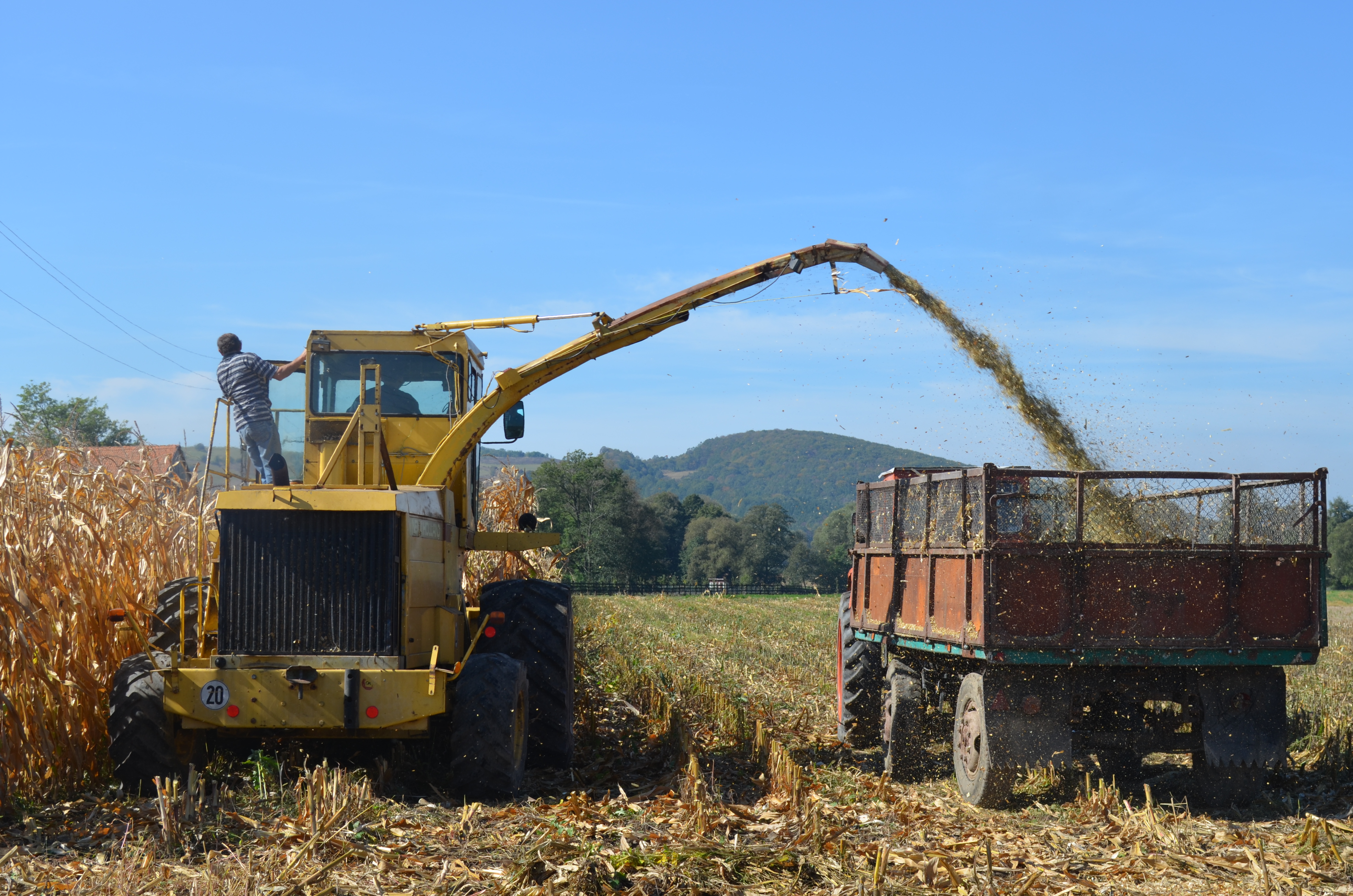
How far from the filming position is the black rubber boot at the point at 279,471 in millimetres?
8203

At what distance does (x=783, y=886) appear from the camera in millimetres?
5219

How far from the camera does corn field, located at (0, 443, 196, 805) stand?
714 cm

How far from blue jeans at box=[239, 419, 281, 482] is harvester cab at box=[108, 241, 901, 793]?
0.38ft

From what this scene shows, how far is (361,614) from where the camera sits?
7293 mm

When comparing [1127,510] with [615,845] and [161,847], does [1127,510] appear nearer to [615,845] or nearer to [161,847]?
[615,845]

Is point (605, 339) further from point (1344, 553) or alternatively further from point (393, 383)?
point (1344, 553)

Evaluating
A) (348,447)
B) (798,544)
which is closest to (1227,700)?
(348,447)

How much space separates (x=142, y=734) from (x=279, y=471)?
201 cm

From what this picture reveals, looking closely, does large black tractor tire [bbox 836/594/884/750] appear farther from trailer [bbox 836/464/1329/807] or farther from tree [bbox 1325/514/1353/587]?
tree [bbox 1325/514/1353/587]

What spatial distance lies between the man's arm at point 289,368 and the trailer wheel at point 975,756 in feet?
17.3

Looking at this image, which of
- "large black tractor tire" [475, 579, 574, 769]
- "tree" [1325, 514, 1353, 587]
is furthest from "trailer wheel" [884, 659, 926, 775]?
"tree" [1325, 514, 1353, 587]

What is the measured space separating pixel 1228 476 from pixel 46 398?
82.9 meters

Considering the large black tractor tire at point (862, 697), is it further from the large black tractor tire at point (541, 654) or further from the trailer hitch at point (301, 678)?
the trailer hitch at point (301, 678)

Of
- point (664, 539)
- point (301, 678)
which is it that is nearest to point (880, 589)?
point (301, 678)
